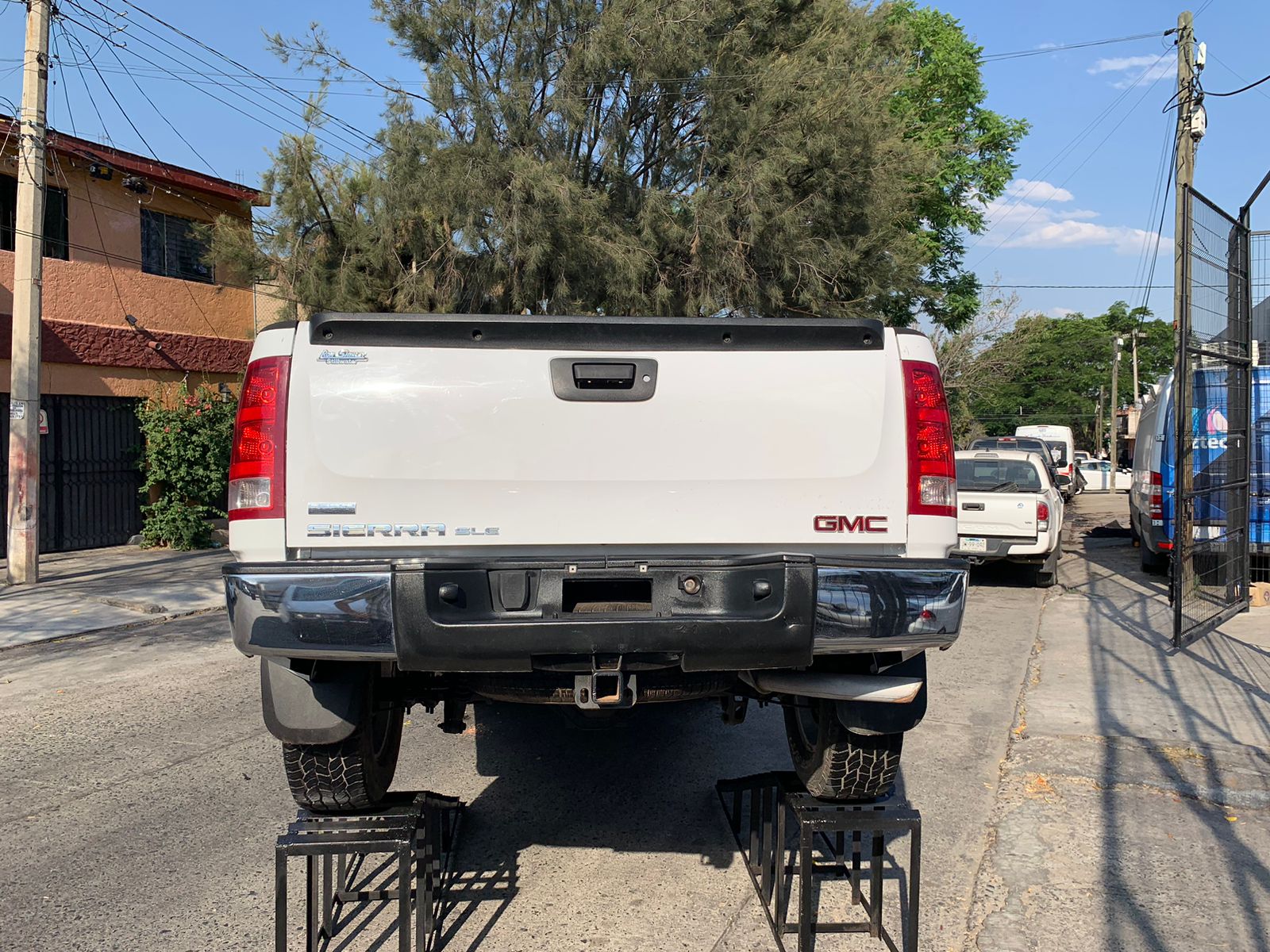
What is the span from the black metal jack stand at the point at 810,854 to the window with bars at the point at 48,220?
14472 millimetres

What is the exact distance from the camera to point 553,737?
575 cm

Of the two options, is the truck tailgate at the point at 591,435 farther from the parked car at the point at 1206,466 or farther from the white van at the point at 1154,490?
the white van at the point at 1154,490

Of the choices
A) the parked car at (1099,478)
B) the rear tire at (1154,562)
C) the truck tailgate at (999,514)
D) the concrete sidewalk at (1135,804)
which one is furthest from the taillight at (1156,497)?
the parked car at (1099,478)

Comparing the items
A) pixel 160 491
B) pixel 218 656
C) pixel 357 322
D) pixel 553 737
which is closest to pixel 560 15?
pixel 160 491

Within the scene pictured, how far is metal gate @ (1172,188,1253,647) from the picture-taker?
26.1 feet

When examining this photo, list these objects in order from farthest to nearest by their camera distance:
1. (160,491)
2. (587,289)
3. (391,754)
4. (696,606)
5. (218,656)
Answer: (160,491), (587,289), (218,656), (391,754), (696,606)

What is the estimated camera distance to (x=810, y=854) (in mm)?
3303

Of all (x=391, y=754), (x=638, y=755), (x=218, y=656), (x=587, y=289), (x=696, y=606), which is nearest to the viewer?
(x=696, y=606)

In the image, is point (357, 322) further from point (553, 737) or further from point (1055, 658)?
point (1055, 658)

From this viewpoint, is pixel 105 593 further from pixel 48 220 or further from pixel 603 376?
pixel 603 376

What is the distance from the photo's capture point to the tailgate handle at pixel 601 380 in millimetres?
3270

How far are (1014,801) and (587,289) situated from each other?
1101cm

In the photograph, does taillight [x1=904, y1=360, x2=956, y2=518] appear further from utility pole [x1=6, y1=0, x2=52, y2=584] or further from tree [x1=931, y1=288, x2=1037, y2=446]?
tree [x1=931, y1=288, x2=1037, y2=446]

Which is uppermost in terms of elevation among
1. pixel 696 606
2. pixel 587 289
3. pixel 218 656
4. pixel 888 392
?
pixel 587 289
